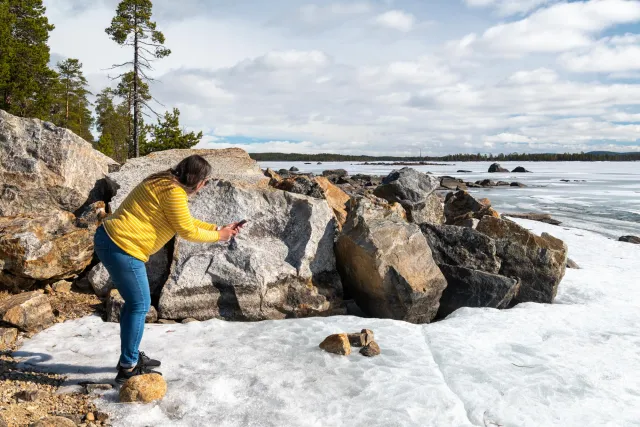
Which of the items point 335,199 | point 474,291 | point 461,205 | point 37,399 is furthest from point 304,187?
point 461,205

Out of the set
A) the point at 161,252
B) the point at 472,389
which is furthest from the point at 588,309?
the point at 161,252

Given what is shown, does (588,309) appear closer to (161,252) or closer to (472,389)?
(472,389)

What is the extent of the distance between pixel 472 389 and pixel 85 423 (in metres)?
3.59

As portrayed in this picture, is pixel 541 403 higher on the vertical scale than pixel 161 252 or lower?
lower

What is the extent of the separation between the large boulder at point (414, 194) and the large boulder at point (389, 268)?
4.43 m

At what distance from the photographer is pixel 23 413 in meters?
3.93

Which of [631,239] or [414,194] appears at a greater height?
[414,194]

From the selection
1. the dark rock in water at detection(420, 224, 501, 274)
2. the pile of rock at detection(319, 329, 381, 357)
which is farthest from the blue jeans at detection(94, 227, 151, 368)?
the dark rock in water at detection(420, 224, 501, 274)

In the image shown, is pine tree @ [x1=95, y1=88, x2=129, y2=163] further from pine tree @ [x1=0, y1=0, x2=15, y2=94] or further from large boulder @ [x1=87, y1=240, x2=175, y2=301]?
large boulder @ [x1=87, y1=240, x2=175, y2=301]

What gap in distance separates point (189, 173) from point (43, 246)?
3.69 m

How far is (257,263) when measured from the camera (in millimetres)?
6852

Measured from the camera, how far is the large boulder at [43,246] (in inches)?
250

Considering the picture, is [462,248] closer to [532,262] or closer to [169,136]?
[532,262]

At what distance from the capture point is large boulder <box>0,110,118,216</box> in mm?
8141
